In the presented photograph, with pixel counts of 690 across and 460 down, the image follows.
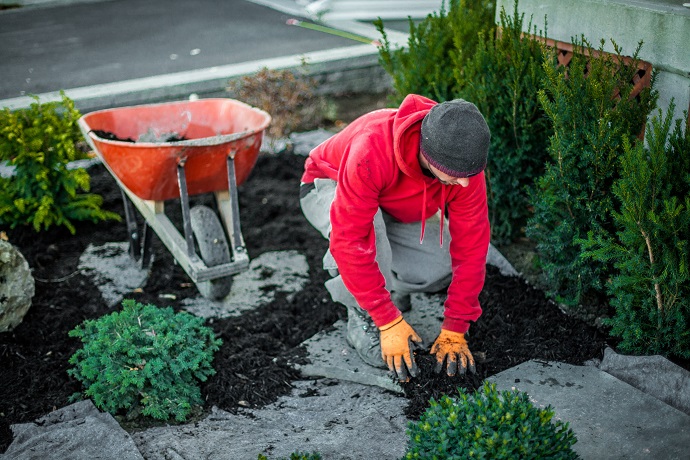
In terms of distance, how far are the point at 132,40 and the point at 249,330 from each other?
6.93m

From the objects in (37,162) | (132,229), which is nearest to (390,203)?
(132,229)

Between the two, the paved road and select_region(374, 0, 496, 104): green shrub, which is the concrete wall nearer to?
select_region(374, 0, 496, 104): green shrub

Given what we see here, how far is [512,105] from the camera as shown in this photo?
396 cm

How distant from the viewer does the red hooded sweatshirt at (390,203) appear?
2.90 metres

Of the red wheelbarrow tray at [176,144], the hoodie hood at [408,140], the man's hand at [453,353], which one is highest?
the hoodie hood at [408,140]

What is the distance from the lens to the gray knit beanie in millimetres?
2607

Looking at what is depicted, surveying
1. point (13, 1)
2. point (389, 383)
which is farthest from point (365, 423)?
point (13, 1)

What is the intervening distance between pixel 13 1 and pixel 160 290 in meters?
9.81

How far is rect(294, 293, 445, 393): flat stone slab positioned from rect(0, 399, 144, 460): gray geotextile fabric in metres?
0.94

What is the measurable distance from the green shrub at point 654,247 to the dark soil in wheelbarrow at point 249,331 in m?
0.30

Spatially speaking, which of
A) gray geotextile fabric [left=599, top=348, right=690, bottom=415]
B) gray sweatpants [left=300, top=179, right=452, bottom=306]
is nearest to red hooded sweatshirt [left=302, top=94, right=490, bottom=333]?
gray sweatpants [left=300, top=179, right=452, bottom=306]

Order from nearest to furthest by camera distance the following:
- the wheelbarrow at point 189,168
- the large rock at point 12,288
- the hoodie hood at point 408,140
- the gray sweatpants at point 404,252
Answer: the hoodie hood at point 408,140, the gray sweatpants at point 404,252, the large rock at point 12,288, the wheelbarrow at point 189,168

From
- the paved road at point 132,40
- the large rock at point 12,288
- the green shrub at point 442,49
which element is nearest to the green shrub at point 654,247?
the green shrub at point 442,49

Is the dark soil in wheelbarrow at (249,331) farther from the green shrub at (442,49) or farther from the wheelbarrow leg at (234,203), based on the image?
the green shrub at (442,49)
